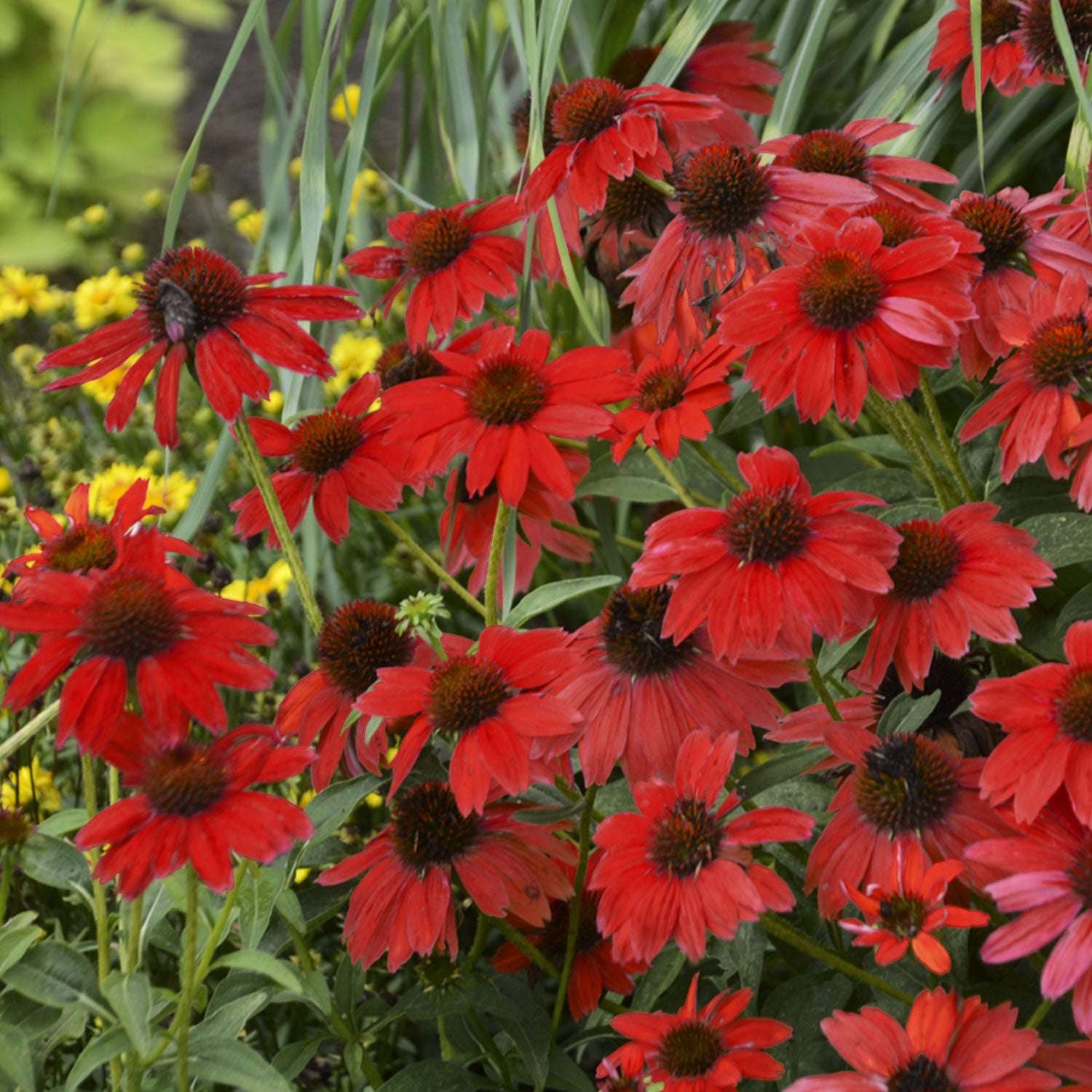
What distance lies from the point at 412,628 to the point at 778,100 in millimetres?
597

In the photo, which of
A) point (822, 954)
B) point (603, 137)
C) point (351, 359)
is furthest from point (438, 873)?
point (351, 359)

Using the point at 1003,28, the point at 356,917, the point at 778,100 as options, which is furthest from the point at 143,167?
the point at 356,917

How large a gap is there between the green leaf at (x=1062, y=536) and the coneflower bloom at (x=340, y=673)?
31 centimetres

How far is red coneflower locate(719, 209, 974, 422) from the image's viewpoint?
67 cm

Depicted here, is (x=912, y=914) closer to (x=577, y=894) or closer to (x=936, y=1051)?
(x=936, y=1051)

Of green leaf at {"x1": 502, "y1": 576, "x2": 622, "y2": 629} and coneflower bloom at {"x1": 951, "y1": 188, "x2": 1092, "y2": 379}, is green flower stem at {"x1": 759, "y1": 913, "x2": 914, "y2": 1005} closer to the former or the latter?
green leaf at {"x1": 502, "y1": 576, "x2": 622, "y2": 629}

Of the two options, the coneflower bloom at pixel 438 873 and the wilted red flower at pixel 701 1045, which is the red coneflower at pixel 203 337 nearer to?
the coneflower bloom at pixel 438 873

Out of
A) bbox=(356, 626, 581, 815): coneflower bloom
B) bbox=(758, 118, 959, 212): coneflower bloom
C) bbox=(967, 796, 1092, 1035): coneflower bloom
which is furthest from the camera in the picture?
bbox=(758, 118, 959, 212): coneflower bloom

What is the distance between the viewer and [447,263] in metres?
0.88

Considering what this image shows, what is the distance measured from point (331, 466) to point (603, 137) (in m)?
0.23

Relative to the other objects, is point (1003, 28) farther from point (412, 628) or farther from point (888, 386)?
point (412, 628)

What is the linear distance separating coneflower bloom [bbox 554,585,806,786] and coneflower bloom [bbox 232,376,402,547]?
0.46ft

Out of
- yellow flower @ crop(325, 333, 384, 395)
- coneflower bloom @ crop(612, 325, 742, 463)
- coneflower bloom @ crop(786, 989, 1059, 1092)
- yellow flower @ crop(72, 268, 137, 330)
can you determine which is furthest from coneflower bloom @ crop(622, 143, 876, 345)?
yellow flower @ crop(72, 268, 137, 330)

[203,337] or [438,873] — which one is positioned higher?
[203,337]
